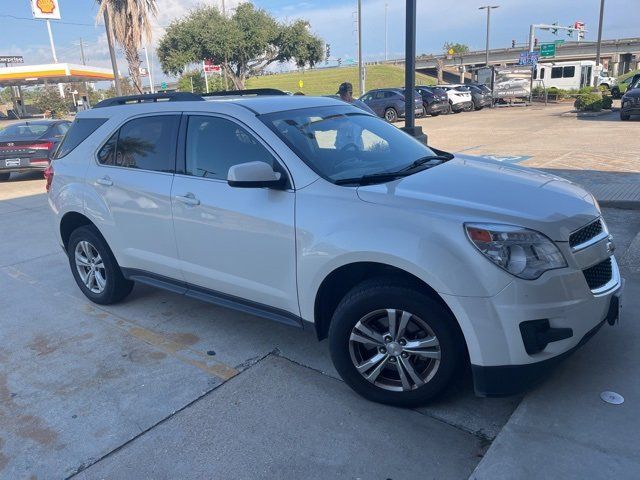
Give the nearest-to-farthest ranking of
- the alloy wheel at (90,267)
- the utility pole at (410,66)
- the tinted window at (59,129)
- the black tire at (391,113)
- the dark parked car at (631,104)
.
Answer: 1. the alloy wheel at (90,267)
2. the utility pole at (410,66)
3. the tinted window at (59,129)
4. the dark parked car at (631,104)
5. the black tire at (391,113)

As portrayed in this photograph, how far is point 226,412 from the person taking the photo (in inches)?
126

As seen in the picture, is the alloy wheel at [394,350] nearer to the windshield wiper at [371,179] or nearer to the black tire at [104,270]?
the windshield wiper at [371,179]

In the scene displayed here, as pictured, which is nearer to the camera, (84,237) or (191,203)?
(191,203)

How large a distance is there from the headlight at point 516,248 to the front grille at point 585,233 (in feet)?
0.69

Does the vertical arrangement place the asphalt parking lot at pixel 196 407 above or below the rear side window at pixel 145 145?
below

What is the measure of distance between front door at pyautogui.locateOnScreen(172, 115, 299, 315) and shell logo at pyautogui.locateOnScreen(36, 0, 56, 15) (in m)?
51.1

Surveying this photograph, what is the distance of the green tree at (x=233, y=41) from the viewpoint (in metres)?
37.0

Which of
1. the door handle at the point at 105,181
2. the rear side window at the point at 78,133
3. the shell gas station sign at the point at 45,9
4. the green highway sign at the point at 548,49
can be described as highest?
the shell gas station sign at the point at 45,9

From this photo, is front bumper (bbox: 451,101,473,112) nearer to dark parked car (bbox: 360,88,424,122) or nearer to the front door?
dark parked car (bbox: 360,88,424,122)

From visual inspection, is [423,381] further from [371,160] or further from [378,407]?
[371,160]

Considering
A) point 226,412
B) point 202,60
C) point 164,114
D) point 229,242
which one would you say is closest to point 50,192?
point 164,114

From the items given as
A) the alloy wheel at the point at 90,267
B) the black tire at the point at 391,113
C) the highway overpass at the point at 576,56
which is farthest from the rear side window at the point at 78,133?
the highway overpass at the point at 576,56

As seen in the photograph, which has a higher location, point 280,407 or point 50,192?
point 50,192

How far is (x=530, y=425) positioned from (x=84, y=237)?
13.0ft
